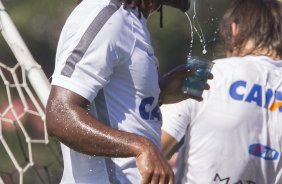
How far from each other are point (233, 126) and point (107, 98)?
96cm

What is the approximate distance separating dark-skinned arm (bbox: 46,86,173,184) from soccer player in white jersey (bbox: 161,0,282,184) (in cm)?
105

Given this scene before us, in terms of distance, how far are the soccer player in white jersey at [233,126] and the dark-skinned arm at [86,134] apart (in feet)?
3.45

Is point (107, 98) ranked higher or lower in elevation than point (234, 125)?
higher

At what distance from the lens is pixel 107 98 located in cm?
277

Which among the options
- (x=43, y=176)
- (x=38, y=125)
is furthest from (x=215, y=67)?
(x=38, y=125)

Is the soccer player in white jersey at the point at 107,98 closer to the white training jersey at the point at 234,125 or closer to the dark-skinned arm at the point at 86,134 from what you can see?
the dark-skinned arm at the point at 86,134

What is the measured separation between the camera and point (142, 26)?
9.32ft

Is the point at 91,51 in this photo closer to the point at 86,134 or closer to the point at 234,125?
the point at 86,134

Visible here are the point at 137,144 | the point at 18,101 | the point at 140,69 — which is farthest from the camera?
the point at 18,101

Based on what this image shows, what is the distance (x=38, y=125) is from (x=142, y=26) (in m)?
3.35

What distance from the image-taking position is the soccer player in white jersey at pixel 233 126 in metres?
3.63

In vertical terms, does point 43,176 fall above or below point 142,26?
below

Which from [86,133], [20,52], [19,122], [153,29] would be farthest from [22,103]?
[153,29]

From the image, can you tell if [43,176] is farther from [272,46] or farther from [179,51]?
[179,51]
